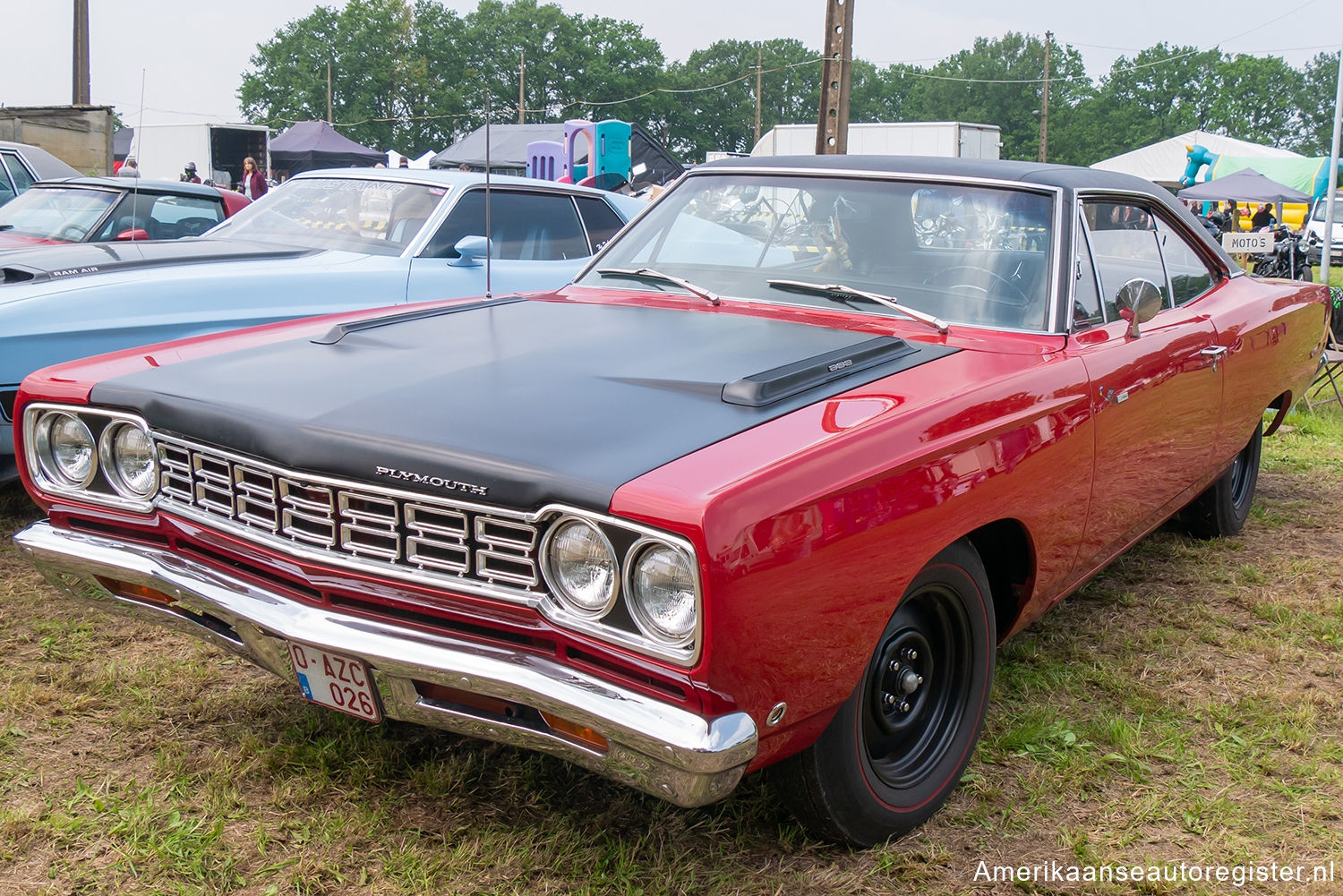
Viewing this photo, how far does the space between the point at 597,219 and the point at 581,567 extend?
4808 mm

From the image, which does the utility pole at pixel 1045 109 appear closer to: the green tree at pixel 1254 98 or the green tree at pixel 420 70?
the green tree at pixel 420 70

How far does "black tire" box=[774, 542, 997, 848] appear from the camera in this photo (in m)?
2.20

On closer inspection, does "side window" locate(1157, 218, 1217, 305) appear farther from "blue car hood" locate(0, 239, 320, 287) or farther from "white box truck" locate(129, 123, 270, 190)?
"white box truck" locate(129, 123, 270, 190)

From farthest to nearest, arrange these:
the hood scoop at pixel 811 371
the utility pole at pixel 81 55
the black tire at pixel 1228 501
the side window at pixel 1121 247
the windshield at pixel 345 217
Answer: the utility pole at pixel 81 55
the windshield at pixel 345 217
the black tire at pixel 1228 501
the side window at pixel 1121 247
the hood scoop at pixel 811 371

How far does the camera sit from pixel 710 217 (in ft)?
11.5

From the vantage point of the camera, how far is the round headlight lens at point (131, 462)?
2496 mm

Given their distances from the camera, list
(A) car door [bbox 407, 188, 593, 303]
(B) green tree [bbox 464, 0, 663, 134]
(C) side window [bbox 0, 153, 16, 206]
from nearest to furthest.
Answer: (A) car door [bbox 407, 188, 593, 303] → (C) side window [bbox 0, 153, 16, 206] → (B) green tree [bbox 464, 0, 663, 134]

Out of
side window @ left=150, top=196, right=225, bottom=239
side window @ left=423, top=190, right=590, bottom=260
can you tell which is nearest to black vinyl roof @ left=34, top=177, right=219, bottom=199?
side window @ left=150, top=196, right=225, bottom=239

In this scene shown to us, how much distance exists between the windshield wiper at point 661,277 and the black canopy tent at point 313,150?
30343mm

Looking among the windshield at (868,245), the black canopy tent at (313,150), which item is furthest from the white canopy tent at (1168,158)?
the windshield at (868,245)

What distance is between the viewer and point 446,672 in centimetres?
197

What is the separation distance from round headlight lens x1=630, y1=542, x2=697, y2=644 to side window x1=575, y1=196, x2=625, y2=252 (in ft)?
15.3

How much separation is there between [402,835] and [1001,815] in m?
1.37

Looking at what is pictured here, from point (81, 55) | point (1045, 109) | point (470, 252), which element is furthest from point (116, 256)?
point (1045, 109)
